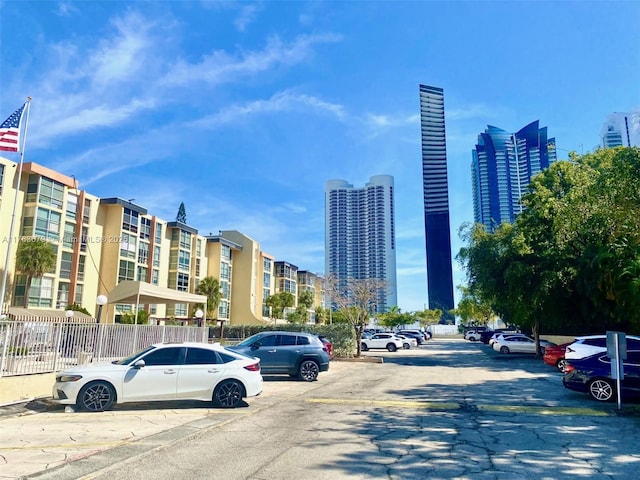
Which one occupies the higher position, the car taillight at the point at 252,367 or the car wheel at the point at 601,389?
the car taillight at the point at 252,367

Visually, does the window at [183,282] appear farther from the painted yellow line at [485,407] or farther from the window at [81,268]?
the painted yellow line at [485,407]

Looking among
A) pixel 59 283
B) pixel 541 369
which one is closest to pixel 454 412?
pixel 541 369

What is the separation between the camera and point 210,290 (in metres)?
63.9

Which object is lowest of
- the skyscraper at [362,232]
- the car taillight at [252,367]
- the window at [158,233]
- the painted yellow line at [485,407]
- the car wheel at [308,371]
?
the painted yellow line at [485,407]

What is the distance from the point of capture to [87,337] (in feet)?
45.6

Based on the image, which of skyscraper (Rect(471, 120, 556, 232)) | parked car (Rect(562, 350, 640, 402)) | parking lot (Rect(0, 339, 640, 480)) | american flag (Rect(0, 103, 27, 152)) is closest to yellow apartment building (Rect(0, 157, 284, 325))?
american flag (Rect(0, 103, 27, 152))

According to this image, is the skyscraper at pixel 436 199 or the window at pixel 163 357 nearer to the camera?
the window at pixel 163 357

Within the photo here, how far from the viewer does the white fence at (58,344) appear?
11.5 meters

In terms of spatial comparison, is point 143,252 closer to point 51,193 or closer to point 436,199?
point 51,193

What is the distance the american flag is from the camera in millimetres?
18984

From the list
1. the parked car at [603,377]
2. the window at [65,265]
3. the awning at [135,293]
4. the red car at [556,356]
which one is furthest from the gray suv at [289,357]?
the window at [65,265]

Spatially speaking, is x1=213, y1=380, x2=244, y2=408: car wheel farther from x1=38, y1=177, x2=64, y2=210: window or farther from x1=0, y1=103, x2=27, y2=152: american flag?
x1=38, y1=177, x2=64, y2=210: window

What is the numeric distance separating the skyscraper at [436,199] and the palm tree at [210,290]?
96.4 m

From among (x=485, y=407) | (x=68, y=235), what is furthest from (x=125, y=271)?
(x=485, y=407)
